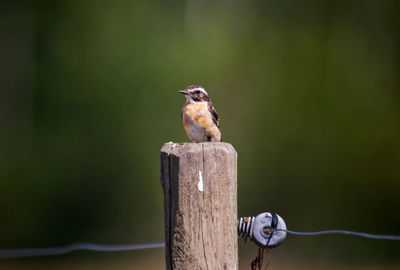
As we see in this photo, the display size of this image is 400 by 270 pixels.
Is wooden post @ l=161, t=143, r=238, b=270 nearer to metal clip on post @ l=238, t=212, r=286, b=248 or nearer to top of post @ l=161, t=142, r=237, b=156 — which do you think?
top of post @ l=161, t=142, r=237, b=156

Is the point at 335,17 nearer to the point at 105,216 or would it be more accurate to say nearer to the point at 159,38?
the point at 159,38

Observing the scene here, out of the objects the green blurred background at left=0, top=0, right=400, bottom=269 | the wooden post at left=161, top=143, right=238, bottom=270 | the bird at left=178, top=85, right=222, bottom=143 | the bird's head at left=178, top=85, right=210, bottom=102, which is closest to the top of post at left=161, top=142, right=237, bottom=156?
the wooden post at left=161, top=143, right=238, bottom=270

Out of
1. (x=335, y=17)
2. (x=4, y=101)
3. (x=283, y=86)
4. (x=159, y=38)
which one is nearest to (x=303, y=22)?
(x=335, y=17)

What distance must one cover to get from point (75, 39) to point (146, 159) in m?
3.67

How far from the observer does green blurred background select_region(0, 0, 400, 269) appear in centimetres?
1258

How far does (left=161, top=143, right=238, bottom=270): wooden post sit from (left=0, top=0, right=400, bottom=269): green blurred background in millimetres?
9822

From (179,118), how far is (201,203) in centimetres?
1066

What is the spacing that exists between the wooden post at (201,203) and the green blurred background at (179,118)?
982cm

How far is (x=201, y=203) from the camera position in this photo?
2.04 meters

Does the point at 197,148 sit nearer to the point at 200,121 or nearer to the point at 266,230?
the point at 266,230

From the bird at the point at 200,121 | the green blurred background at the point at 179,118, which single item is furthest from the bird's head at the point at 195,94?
the green blurred background at the point at 179,118

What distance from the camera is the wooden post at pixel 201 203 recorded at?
79.7 inches

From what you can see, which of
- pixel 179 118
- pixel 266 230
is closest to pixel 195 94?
pixel 266 230

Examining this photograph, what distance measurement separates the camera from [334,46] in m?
15.2
